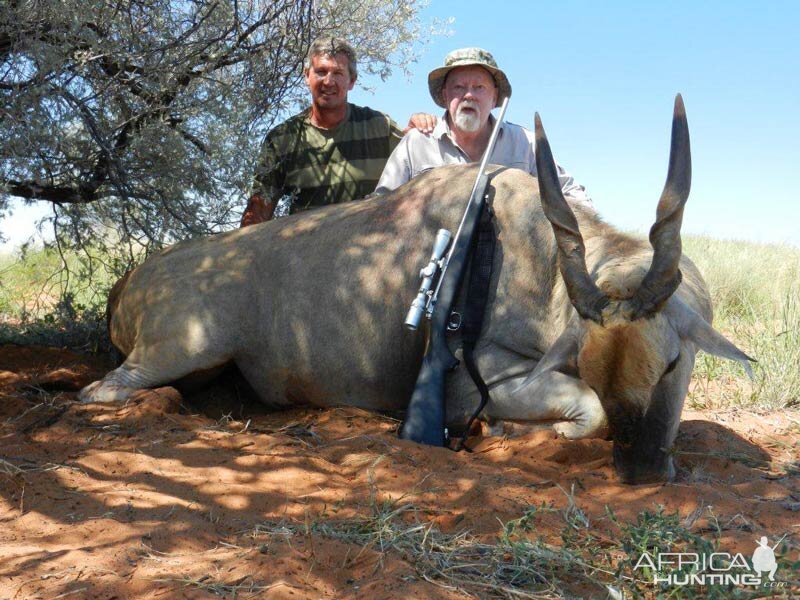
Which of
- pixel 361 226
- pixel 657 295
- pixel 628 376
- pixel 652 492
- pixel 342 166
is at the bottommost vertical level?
pixel 652 492

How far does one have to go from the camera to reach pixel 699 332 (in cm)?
389

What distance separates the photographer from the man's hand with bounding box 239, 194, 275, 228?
24.0 ft

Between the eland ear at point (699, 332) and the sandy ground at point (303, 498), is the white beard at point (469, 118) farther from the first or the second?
the eland ear at point (699, 332)

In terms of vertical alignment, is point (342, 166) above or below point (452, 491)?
above

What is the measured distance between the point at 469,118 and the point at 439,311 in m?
2.37

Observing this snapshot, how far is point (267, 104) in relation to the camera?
6.73 metres

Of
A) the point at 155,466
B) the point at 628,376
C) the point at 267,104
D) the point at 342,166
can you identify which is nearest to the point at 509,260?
the point at 628,376

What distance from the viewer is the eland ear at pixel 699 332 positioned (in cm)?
383

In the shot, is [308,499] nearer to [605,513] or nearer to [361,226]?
[605,513]

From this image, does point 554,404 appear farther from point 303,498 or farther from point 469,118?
point 469,118

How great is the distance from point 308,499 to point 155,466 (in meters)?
0.81

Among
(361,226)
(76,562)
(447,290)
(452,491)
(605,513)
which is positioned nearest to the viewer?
(76,562)

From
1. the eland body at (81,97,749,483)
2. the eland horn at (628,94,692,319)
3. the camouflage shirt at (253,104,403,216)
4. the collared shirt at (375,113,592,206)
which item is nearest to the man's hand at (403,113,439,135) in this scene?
the collared shirt at (375,113,592,206)

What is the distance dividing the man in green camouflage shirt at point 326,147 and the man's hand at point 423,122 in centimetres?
82
